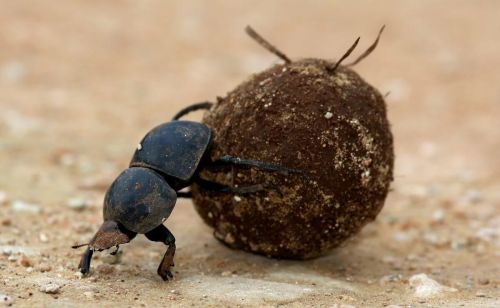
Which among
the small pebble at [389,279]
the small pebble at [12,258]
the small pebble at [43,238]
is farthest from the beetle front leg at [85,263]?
the small pebble at [389,279]

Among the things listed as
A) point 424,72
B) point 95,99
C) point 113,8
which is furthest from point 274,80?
point 113,8

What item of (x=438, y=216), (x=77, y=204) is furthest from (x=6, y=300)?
(x=438, y=216)

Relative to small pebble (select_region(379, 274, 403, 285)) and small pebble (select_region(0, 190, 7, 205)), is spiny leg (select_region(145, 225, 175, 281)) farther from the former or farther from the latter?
small pebble (select_region(0, 190, 7, 205))

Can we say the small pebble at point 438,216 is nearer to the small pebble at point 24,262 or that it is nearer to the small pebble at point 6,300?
the small pebble at point 24,262

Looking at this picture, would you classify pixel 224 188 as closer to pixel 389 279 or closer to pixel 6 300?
pixel 389 279

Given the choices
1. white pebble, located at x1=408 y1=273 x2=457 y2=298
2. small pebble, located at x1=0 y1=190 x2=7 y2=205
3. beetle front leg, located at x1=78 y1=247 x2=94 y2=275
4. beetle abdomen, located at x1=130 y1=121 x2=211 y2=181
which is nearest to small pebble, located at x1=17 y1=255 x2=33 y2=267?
beetle front leg, located at x1=78 y1=247 x2=94 y2=275
